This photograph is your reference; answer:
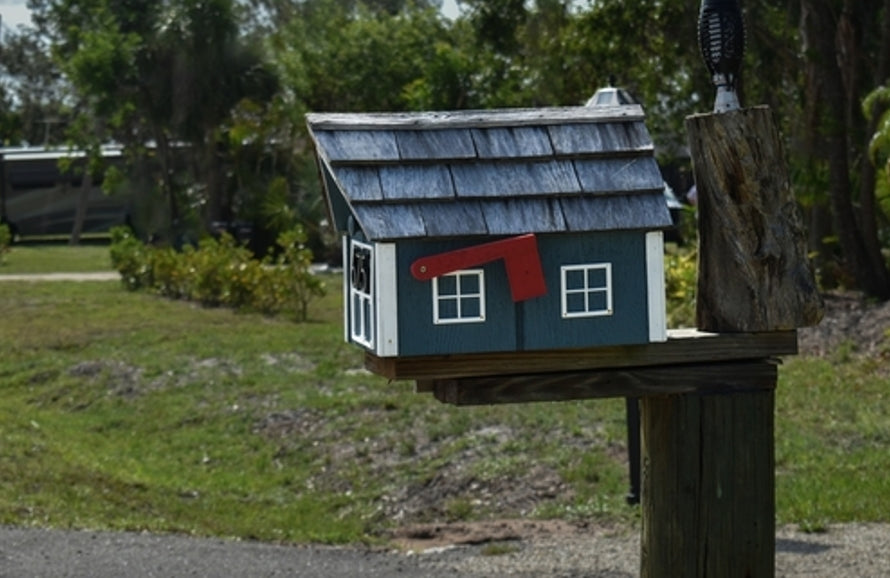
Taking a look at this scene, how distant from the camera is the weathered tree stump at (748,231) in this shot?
12.9 feet

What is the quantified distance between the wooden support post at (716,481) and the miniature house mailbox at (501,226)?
26 cm

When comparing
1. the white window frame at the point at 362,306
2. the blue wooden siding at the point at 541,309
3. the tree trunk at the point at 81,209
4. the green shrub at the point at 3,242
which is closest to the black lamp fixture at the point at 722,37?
the blue wooden siding at the point at 541,309

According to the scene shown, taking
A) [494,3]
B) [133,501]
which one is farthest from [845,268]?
Answer: [133,501]

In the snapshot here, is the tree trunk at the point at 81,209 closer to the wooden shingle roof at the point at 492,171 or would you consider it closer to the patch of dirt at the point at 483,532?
the patch of dirt at the point at 483,532

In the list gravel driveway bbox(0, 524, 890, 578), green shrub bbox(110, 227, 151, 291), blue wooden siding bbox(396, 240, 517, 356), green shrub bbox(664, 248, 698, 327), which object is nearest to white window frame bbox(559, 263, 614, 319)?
blue wooden siding bbox(396, 240, 517, 356)

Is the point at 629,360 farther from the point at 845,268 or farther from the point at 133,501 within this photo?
the point at 845,268

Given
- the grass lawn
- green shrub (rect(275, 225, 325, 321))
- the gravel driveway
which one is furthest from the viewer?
green shrub (rect(275, 225, 325, 321))

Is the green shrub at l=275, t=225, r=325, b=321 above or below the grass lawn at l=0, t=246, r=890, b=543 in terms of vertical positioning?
above

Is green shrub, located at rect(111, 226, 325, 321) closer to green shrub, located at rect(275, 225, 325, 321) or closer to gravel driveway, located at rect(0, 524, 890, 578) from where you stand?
green shrub, located at rect(275, 225, 325, 321)

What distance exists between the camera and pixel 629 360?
153 inches

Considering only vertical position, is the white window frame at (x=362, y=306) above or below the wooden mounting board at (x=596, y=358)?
above

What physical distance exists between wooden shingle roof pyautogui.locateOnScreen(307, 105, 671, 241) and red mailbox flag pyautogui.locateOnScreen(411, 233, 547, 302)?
4cm

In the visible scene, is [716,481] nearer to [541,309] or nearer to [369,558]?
[541,309]

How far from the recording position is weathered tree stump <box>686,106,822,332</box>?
3.93 meters
